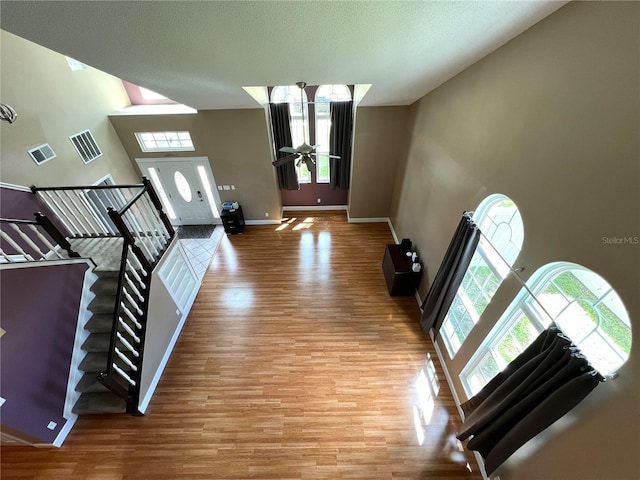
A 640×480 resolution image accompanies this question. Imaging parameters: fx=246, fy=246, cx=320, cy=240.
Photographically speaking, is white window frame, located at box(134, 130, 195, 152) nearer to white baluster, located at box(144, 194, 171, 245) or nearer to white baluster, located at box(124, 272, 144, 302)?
white baluster, located at box(144, 194, 171, 245)

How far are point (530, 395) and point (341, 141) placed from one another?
209 inches

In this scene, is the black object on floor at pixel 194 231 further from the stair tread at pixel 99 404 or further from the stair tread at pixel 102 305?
the stair tread at pixel 99 404


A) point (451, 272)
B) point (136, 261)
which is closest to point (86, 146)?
point (136, 261)

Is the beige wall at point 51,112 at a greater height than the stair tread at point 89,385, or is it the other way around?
the beige wall at point 51,112

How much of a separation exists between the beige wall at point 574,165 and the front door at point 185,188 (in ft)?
17.9

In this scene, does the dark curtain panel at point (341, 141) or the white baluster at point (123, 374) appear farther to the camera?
the dark curtain panel at point (341, 141)

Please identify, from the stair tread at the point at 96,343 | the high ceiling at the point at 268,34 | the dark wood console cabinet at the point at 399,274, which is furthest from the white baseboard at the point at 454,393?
the stair tread at the point at 96,343

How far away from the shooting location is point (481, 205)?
8.86 ft

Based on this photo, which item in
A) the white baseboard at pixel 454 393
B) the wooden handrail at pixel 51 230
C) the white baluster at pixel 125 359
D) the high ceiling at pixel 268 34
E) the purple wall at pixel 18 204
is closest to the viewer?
the high ceiling at pixel 268 34

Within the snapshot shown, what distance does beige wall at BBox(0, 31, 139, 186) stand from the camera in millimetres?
3396

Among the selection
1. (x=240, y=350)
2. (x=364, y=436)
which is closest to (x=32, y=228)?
(x=240, y=350)

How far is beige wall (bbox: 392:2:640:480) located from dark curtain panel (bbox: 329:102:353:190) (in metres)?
2.93

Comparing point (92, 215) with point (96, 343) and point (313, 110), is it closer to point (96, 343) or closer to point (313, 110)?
point (96, 343)

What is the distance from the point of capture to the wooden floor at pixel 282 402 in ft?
8.86
